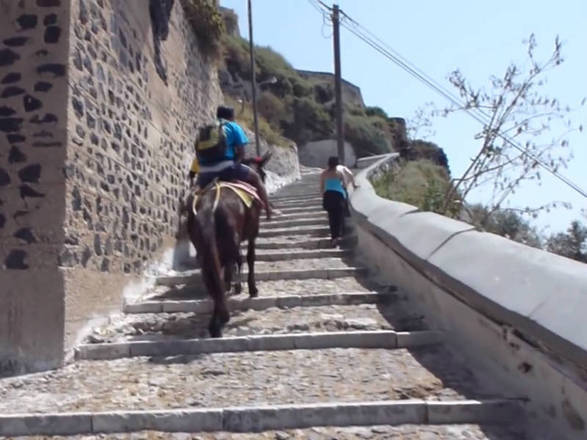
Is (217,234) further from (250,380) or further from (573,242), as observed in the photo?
(573,242)

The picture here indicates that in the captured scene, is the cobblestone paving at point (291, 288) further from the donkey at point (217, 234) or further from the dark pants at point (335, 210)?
the dark pants at point (335, 210)

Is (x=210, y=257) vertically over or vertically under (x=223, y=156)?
under

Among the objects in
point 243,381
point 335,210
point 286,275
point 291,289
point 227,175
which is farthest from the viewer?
point 335,210

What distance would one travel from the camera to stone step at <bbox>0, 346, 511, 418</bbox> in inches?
167

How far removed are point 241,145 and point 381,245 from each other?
1863mm

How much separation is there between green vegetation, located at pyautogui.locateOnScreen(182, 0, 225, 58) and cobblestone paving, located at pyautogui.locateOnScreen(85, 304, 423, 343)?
231 inches

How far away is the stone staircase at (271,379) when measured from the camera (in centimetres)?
392

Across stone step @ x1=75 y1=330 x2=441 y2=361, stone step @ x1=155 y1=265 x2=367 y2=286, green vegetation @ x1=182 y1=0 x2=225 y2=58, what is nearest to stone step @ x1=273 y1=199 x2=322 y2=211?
green vegetation @ x1=182 y1=0 x2=225 y2=58

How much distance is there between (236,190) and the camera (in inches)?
243

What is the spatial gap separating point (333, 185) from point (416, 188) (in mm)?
4460

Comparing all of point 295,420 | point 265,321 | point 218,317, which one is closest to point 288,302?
point 265,321

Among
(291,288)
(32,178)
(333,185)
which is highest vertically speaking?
(333,185)

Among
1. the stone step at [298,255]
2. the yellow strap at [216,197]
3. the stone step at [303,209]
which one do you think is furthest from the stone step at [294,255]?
the stone step at [303,209]

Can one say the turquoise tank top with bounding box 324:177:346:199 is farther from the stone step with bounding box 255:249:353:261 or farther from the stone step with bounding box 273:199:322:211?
the stone step with bounding box 273:199:322:211
